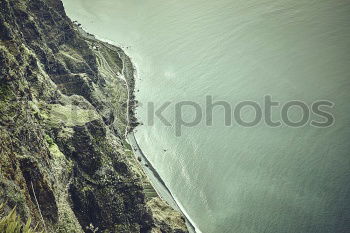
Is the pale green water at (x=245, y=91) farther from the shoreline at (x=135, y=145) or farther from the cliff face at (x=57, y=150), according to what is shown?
the cliff face at (x=57, y=150)

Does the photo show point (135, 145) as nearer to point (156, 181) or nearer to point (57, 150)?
point (156, 181)

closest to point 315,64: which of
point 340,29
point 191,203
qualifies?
point 340,29

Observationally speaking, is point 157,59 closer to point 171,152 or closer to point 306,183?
point 171,152

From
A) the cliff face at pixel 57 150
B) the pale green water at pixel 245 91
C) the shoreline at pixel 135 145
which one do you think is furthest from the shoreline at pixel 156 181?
the cliff face at pixel 57 150

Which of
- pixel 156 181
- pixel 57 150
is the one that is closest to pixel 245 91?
pixel 156 181

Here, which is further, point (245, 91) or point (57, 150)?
point (245, 91)

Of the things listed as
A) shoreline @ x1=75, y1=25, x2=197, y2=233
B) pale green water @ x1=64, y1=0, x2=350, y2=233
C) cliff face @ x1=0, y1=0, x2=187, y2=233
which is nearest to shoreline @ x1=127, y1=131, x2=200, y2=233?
shoreline @ x1=75, y1=25, x2=197, y2=233
